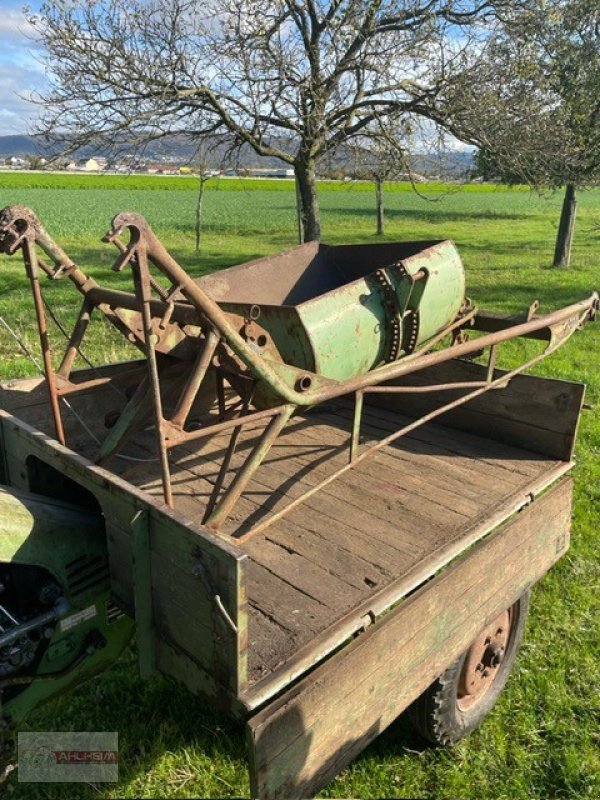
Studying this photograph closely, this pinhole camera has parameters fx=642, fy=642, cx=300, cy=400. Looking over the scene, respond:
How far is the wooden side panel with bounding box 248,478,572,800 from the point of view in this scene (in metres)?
1.85

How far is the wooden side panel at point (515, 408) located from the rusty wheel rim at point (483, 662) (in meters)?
1.03

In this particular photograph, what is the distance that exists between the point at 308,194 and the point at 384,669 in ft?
35.1

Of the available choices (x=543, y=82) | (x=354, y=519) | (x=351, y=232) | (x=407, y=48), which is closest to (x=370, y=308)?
(x=354, y=519)

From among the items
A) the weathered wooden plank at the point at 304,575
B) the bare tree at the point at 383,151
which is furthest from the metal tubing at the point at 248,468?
the bare tree at the point at 383,151

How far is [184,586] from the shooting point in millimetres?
1953

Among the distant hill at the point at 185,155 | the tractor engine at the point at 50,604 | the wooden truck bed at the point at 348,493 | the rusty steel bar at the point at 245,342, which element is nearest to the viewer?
the rusty steel bar at the point at 245,342

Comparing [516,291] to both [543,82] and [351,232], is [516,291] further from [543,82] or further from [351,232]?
[351,232]

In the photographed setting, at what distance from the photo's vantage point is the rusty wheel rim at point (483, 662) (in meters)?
2.94

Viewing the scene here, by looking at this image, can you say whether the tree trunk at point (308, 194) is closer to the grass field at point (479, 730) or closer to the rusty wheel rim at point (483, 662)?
the grass field at point (479, 730)

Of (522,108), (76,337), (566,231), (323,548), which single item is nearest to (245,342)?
(76,337)

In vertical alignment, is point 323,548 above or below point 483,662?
above

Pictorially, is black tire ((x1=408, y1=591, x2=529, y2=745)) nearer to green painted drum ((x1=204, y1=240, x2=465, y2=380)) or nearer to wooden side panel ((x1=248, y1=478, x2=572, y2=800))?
wooden side panel ((x1=248, y1=478, x2=572, y2=800))

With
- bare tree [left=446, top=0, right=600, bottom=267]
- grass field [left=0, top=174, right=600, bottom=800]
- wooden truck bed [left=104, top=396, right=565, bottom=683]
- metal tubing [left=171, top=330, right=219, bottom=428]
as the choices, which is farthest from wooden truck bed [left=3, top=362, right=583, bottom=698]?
bare tree [left=446, top=0, right=600, bottom=267]

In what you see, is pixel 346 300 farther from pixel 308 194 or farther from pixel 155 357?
pixel 308 194
